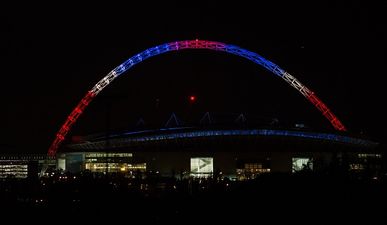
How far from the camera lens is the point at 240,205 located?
1989cm

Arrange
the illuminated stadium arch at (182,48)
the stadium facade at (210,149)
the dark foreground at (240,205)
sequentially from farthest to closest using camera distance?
the stadium facade at (210,149)
the illuminated stadium arch at (182,48)
the dark foreground at (240,205)

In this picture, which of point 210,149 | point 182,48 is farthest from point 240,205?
point 210,149

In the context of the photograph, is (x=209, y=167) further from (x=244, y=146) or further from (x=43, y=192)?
(x=43, y=192)

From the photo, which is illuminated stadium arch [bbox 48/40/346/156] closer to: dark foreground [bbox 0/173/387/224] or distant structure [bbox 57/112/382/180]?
distant structure [bbox 57/112/382/180]

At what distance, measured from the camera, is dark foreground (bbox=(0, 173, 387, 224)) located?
17.0 metres

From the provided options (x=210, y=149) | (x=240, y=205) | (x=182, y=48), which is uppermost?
(x=182, y=48)

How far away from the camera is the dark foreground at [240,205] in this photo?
1703cm

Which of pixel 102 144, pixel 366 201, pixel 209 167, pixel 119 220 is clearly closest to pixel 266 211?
pixel 366 201

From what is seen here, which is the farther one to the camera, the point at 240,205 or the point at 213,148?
the point at 213,148

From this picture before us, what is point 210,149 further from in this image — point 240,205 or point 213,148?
point 240,205

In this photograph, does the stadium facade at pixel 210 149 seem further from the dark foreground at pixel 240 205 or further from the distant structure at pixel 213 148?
the dark foreground at pixel 240 205

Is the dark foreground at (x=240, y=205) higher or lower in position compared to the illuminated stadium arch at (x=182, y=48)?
lower

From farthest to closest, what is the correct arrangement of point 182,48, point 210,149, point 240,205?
point 210,149 → point 182,48 → point 240,205

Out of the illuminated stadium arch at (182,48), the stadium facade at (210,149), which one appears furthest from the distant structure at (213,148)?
the illuminated stadium arch at (182,48)
